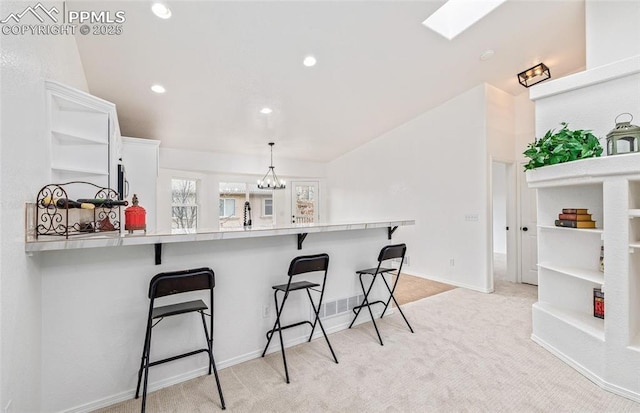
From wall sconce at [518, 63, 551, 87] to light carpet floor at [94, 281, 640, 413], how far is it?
11.8 ft

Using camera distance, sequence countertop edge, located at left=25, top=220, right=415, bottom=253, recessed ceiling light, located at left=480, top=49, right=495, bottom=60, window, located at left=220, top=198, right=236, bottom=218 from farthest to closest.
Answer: window, located at left=220, top=198, right=236, bottom=218
recessed ceiling light, located at left=480, top=49, right=495, bottom=60
countertop edge, located at left=25, top=220, right=415, bottom=253

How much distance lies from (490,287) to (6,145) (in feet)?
17.6

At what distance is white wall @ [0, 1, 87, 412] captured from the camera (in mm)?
1247

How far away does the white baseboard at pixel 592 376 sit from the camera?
2062 mm

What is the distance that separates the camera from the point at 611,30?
2.99m

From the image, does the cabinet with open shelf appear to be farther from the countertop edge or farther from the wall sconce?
the wall sconce

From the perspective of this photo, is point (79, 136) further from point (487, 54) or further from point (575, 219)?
point (487, 54)

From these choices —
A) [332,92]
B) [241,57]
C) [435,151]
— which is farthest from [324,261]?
[435,151]

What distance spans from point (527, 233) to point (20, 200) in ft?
20.2

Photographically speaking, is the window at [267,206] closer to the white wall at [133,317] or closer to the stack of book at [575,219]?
the white wall at [133,317]

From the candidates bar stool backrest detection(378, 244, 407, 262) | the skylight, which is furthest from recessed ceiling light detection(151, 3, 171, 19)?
bar stool backrest detection(378, 244, 407, 262)

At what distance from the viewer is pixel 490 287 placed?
4543 millimetres

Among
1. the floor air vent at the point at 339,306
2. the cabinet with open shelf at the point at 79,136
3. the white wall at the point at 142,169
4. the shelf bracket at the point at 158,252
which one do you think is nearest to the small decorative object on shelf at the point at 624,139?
the floor air vent at the point at 339,306

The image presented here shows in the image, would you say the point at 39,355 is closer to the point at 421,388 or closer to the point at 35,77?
the point at 35,77
